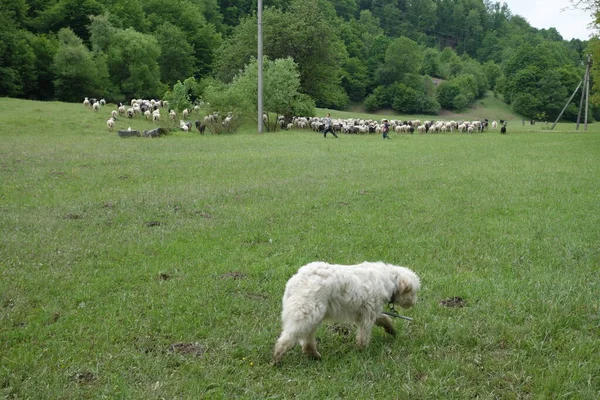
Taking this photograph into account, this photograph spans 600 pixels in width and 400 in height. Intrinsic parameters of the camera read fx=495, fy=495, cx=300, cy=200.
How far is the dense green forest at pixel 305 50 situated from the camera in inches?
2215

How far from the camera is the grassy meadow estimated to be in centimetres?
427

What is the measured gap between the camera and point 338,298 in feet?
15.1

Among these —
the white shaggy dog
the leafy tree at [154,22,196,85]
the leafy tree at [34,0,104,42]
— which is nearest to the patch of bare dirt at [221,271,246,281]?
the white shaggy dog

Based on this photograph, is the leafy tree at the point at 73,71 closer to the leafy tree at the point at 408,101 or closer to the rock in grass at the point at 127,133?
the rock in grass at the point at 127,133

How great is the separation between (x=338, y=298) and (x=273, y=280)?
2.11 m

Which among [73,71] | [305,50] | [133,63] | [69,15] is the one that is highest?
[69,15]

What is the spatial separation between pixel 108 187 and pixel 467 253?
30.4 feet

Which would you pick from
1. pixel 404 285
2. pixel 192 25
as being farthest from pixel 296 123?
pixel 192 25

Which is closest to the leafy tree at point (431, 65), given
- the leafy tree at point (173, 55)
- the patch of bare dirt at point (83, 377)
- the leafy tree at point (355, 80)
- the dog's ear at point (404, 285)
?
the leafy tree at point (355, 80)

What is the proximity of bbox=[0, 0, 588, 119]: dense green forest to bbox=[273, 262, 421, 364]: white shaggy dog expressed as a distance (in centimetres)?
5036

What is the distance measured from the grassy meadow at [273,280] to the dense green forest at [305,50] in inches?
1708

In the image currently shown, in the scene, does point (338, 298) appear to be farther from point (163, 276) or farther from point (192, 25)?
point (192, 25)

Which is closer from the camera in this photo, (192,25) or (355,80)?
(192,25)

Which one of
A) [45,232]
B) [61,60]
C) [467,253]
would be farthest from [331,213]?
[61,60]
